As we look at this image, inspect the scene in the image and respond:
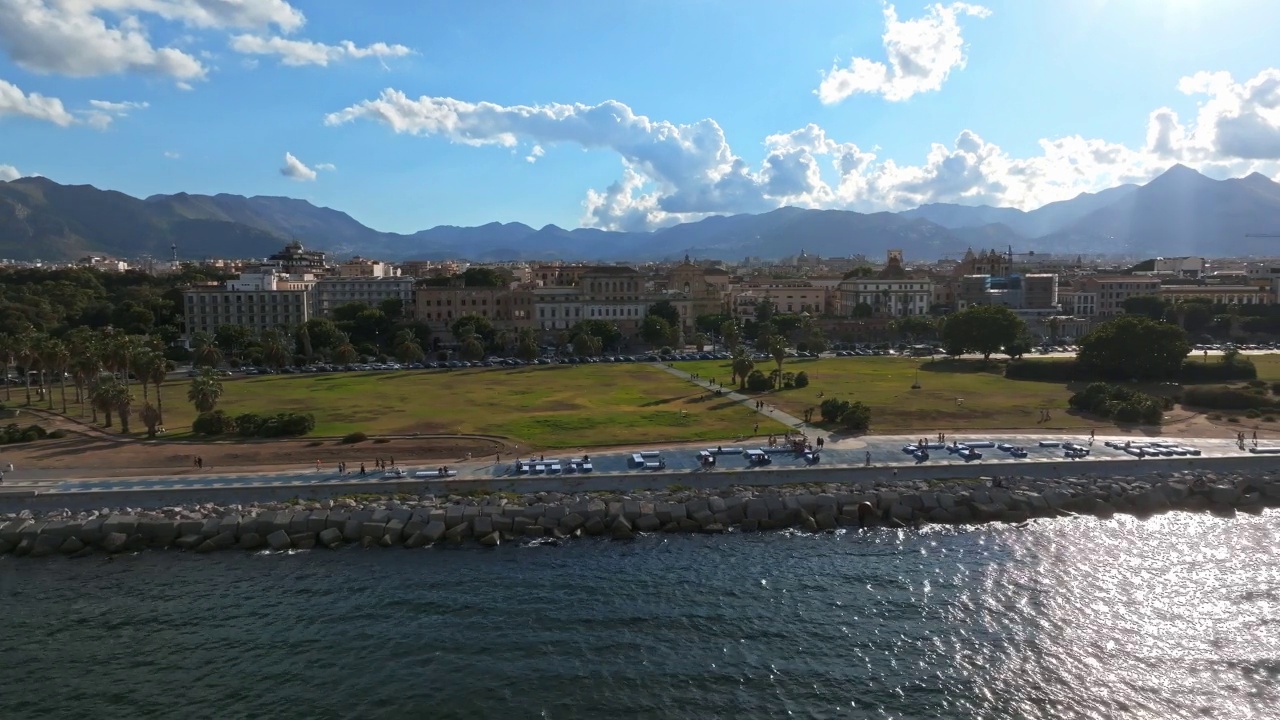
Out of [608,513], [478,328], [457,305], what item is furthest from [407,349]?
[608,513]

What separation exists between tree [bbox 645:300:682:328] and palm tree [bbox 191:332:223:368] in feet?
198

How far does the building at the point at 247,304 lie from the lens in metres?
117

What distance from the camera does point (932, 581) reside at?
3259cm

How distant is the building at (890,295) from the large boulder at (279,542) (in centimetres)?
11770

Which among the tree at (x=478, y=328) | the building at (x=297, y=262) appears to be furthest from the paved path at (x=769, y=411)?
the building at (x=297, y=262)

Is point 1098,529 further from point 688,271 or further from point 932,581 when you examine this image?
point 688,271

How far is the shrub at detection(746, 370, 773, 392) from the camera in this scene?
74062 mm

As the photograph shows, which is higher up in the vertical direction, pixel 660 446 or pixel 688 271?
pixel 688 271

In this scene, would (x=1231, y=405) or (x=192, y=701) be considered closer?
(x=192, y=701)

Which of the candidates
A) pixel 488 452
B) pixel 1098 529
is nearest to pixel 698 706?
pixel 1098 529

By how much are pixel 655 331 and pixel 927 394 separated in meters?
47.9

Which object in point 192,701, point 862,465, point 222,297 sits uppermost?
point 222,297

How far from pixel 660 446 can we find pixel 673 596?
19.4m

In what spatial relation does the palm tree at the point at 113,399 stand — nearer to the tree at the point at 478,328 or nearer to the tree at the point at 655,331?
the tree at the point at 478,328
